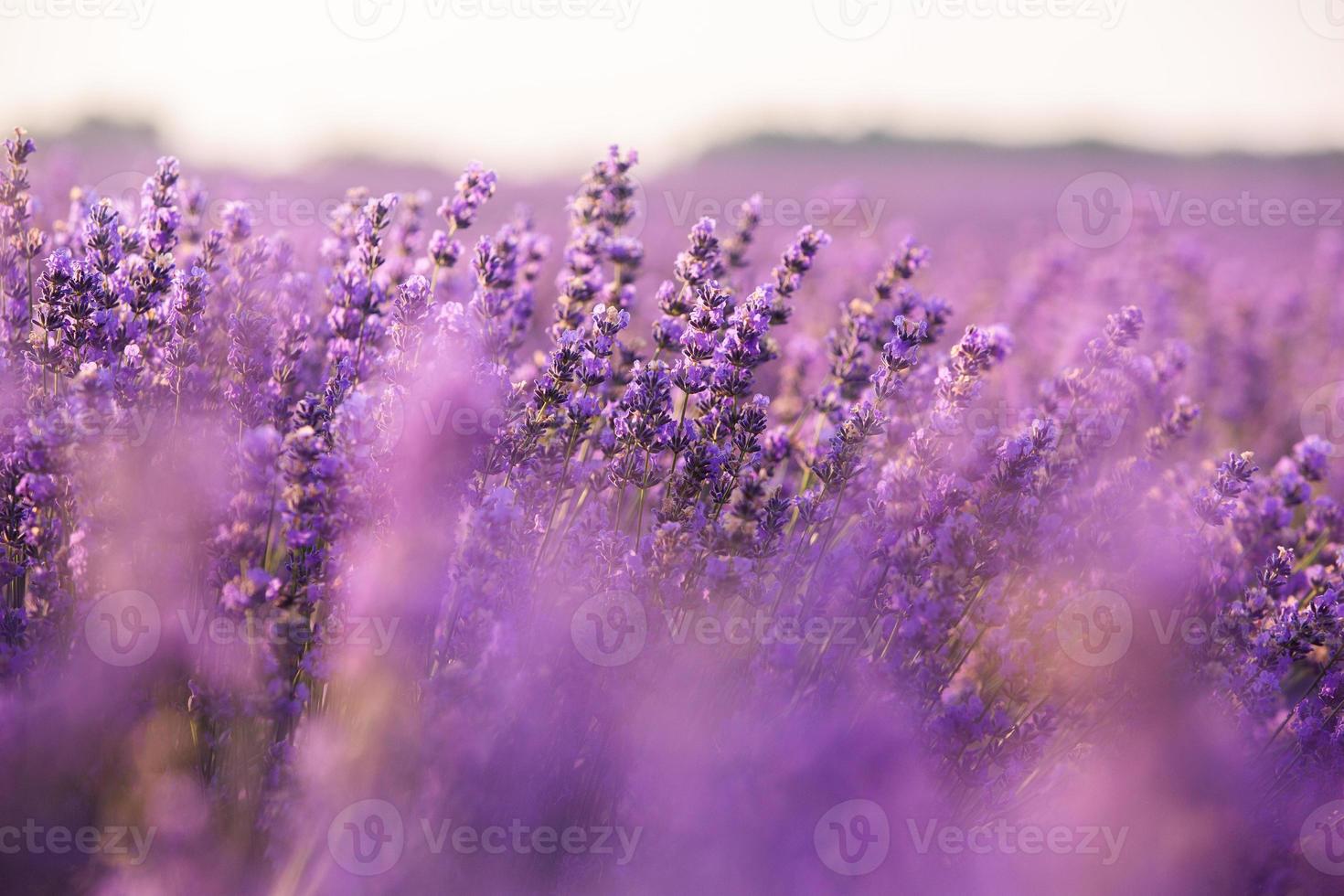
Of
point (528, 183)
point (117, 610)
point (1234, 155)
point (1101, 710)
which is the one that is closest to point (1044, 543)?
point (1101, 710)

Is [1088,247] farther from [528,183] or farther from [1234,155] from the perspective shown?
[1234,155]

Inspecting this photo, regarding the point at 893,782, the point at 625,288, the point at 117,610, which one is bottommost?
the point at 893,782

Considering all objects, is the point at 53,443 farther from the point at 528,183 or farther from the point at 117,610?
the point at 528,183

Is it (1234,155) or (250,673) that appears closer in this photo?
(250,673)

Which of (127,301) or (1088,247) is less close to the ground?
(1088,247)

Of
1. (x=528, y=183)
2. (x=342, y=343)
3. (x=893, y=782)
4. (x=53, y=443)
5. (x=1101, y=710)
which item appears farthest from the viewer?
(x=528, y=183)

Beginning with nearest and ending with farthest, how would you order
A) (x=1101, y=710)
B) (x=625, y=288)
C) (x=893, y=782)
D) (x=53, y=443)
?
(x=53, y=443) → (x=893, y=782) → (x=1101, y=710) → (x=625, y=288)
